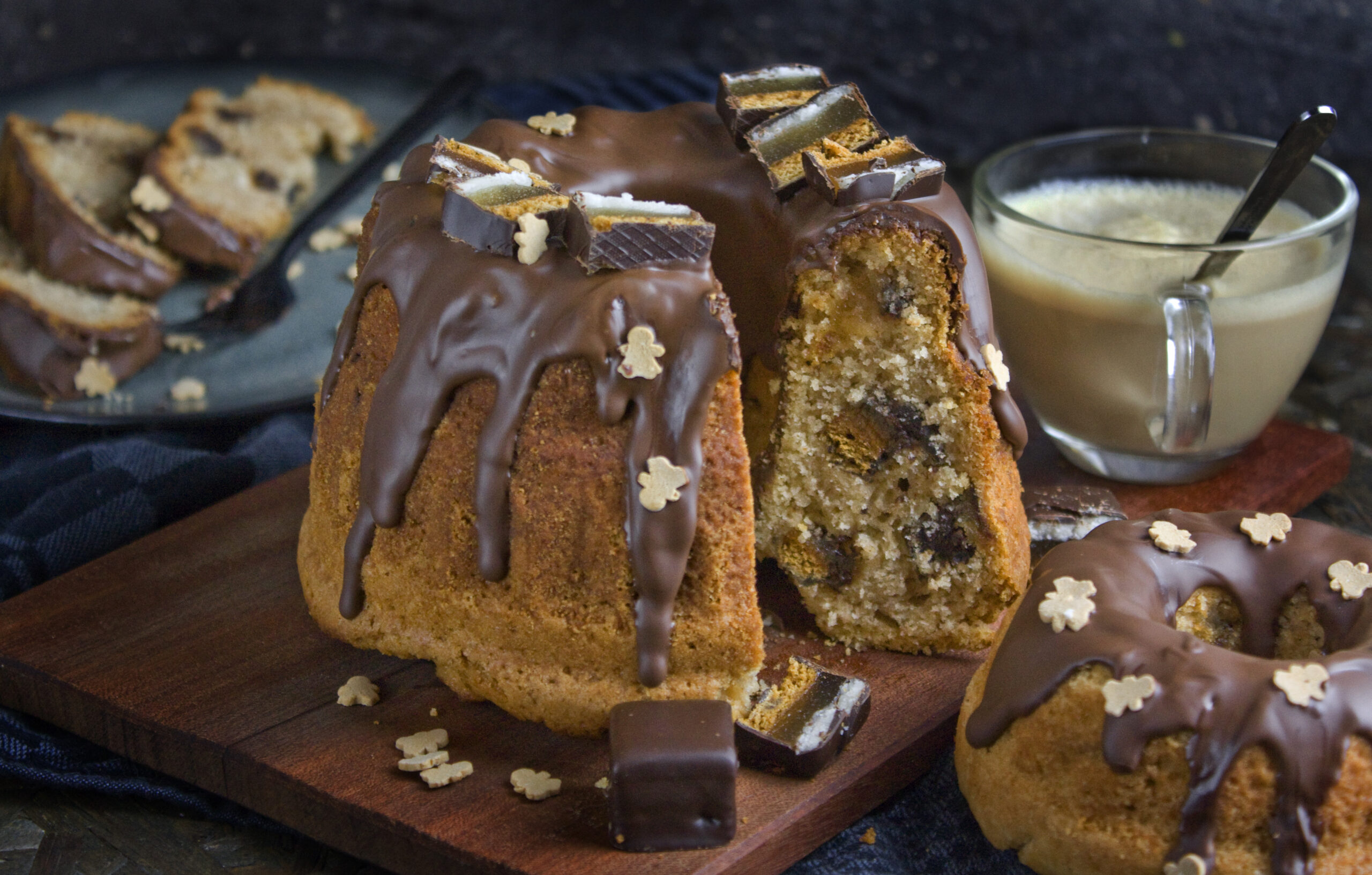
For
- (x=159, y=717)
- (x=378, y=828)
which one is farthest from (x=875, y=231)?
(x=159, y=717)

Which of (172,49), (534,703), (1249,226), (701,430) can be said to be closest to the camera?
(701,430)

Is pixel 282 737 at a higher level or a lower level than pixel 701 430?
lower

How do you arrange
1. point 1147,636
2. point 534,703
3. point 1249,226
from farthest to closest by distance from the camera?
1. point 1249,226
2. point 534,703
3. point 1147,636

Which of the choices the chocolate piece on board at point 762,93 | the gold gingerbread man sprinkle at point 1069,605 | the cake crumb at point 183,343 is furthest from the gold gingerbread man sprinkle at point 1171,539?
the cake crumb at point 183,343

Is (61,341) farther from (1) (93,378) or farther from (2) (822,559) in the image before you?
(2) (822,559)

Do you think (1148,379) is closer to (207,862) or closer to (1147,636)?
(1147,636)

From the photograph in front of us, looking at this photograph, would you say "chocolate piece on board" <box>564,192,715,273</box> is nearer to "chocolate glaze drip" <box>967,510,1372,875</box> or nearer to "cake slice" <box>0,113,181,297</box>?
"chocolate glaze drip" <box>967,510,1372,875</box>

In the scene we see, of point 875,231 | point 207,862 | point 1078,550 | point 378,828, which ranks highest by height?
point 875,231
